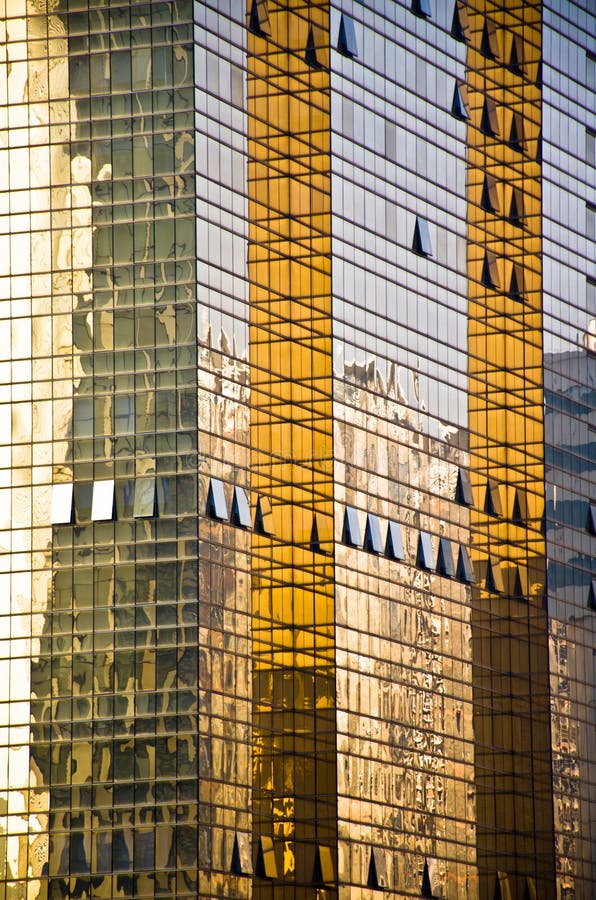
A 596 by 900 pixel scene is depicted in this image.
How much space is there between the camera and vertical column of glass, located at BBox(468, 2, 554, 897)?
168000mm

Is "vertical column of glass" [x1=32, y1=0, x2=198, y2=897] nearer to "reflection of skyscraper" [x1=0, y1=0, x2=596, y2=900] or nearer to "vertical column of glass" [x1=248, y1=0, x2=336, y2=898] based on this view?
"reflection of skyscraper" [x1=0, y1=0, x2=596, y2=900]

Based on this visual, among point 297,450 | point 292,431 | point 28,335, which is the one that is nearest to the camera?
point 28,335

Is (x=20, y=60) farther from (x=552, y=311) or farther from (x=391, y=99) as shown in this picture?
(x=552, y=311)

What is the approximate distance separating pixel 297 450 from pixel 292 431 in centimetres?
107

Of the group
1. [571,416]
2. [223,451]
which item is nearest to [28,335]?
[223,451]

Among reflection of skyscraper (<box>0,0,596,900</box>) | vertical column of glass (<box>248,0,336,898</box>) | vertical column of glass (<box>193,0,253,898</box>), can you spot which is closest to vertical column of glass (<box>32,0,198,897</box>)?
reflection of skyscraper (<box>0,0,596,900</box>)

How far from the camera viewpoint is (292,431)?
14875 cm

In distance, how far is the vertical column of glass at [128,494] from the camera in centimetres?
13088

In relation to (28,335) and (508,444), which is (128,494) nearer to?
(28,335)

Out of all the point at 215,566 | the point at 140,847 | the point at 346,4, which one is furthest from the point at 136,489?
the point at 346,4

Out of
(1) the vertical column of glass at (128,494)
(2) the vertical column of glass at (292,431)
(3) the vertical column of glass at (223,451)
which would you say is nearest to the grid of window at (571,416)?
(2) the vertical column of glass at (292,431)

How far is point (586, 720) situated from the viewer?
174 meters

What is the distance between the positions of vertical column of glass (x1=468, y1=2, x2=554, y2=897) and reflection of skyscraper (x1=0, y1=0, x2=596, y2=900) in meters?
0.24

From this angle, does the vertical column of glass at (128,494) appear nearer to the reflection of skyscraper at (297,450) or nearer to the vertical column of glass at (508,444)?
the reflection of skyscraper at (297,450)
